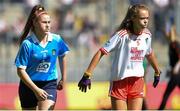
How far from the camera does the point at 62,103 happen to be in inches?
654

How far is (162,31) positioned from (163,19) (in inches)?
13.9

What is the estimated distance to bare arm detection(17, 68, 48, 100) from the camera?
7840 millimetres

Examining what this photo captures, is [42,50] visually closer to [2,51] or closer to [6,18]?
[2,51]

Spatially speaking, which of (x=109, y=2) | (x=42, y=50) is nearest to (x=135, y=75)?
(x=42, y=50)

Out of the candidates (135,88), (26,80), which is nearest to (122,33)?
(135,88)

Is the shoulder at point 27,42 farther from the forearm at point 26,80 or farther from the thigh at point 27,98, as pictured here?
the thigh at point 27,98

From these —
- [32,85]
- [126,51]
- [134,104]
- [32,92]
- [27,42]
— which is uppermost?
[27,42]

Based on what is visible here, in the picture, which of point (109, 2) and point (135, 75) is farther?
point (109, 2)

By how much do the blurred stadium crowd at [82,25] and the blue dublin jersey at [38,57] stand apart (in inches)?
369

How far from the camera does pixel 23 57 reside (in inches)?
316

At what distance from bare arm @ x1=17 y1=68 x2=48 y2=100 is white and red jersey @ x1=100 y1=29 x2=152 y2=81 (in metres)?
0.88

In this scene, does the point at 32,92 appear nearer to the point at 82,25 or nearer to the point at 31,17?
the point at 31,17

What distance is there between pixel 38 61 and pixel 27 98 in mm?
545

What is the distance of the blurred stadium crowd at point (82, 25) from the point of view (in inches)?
718
